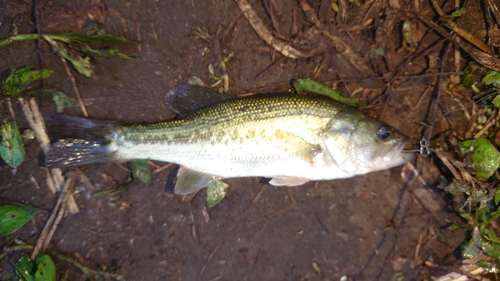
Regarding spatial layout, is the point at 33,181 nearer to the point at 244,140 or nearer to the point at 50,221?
the point at 50,221

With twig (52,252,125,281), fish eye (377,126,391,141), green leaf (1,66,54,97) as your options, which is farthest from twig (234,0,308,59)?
twig (52,252,125,281)

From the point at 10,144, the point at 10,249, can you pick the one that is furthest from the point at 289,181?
the point at 10,249

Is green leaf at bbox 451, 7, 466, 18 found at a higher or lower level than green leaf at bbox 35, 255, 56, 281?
higher

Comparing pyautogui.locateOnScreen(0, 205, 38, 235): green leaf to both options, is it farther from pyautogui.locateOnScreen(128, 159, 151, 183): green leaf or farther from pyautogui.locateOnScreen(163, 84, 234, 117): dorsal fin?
pyautogui.locateOnScreen(163, 84, 234, 117): dorsal fin

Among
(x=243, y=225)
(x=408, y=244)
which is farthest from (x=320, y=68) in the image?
(x=408, y=244)

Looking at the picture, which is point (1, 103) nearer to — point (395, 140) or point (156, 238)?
point (156, 238)

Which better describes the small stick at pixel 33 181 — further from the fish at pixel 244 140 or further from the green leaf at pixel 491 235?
the green leaf at pixel 491 235
